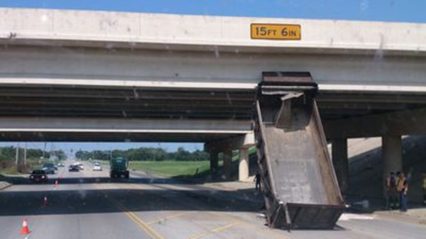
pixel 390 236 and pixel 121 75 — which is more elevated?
pixel 121 75

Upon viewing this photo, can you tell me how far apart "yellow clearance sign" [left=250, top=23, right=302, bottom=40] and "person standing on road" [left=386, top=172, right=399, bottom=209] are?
8.79m

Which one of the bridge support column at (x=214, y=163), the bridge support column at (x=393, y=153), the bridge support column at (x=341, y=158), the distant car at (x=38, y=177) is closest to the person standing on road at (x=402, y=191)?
the bridge support column at (x=393, y=153)

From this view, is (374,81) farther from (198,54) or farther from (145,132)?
(145,132)

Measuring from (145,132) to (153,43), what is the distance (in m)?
34.2

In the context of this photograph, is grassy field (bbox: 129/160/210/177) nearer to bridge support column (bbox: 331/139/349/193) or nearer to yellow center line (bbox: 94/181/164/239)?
bridge support column (bbox: 331/139/349/193)

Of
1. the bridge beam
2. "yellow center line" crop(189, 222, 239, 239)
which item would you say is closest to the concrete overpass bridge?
the bridge beam

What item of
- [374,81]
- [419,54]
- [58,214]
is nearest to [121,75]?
[58,214]

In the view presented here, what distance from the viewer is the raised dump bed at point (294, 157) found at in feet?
71.3

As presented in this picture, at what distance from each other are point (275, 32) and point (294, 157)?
4646 mm

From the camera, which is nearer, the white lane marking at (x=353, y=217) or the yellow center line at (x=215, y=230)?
the yellow center line at (x=215, y=230)

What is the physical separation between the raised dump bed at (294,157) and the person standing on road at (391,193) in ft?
20.4

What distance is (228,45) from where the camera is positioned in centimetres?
2438

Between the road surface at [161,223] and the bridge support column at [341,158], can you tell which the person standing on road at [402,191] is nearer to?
the road surface at [161,223]

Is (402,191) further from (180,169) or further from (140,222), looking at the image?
(180,169)
